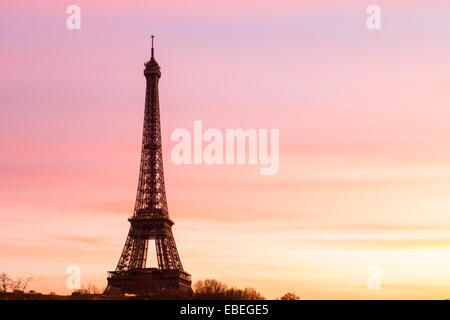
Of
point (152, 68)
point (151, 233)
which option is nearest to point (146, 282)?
point (151, 233)

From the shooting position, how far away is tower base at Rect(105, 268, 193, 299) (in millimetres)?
167875

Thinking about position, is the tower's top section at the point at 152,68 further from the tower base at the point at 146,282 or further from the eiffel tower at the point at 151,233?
the tower base at the point at 146,282

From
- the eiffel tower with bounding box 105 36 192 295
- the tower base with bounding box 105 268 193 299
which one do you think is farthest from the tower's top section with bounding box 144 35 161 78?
the tower base with bounding box 105 268 193 299

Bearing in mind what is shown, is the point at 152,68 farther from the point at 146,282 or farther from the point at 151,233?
the point at 146,282

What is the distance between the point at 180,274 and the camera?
173625 mm

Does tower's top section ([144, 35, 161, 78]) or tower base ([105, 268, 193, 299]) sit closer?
tower base ([105, 268, 193, 299])

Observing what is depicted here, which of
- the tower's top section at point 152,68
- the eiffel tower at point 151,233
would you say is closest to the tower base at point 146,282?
the eiffel tower at point 151,233

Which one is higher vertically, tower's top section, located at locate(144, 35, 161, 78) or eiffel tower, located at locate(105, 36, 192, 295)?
tower's top section, located at locate(144, 35, 161, 78)

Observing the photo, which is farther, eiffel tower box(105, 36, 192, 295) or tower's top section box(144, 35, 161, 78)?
tower's top section box(144, 35, 161, 78)

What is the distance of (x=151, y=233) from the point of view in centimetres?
17750

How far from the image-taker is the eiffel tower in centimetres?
17012

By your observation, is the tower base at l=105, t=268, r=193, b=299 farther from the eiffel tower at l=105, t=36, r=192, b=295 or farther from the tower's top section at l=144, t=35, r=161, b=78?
the tower's top section at l=144, t=35, r=161, b=78
